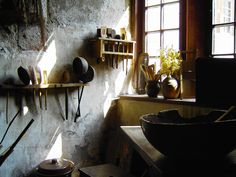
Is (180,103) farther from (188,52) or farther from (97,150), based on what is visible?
(97,150)

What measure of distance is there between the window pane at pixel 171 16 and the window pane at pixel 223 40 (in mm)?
428

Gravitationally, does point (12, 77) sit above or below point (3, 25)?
below

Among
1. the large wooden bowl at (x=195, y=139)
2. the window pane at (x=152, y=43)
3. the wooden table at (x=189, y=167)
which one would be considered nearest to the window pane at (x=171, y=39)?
the window pane at (x=152, y=43)

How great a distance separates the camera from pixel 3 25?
2400 millimetres

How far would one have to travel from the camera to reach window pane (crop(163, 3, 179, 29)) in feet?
9.97

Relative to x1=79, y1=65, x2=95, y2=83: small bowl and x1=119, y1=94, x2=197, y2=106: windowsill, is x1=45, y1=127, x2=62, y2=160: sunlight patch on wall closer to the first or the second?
x1=79, y1=65, x2=95, y2=83: small bowl

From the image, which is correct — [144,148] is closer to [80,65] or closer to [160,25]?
[80,65]

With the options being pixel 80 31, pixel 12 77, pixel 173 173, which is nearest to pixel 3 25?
pixel 12 77

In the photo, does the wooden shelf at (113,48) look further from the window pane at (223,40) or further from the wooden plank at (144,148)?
the wooden plank at (144,148)

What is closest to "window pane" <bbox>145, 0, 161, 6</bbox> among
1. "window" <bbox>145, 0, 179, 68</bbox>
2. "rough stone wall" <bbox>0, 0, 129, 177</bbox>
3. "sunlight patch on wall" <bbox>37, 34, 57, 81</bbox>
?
"window" <bbox>145, 0, 179, 68</bbox>

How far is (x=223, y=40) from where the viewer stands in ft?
8.87

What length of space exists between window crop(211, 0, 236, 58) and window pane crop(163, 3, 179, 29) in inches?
15.5

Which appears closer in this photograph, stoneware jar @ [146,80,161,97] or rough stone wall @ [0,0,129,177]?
rough stone wall @ [0,0,129,177]

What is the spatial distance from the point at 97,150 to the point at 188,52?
1.35m
